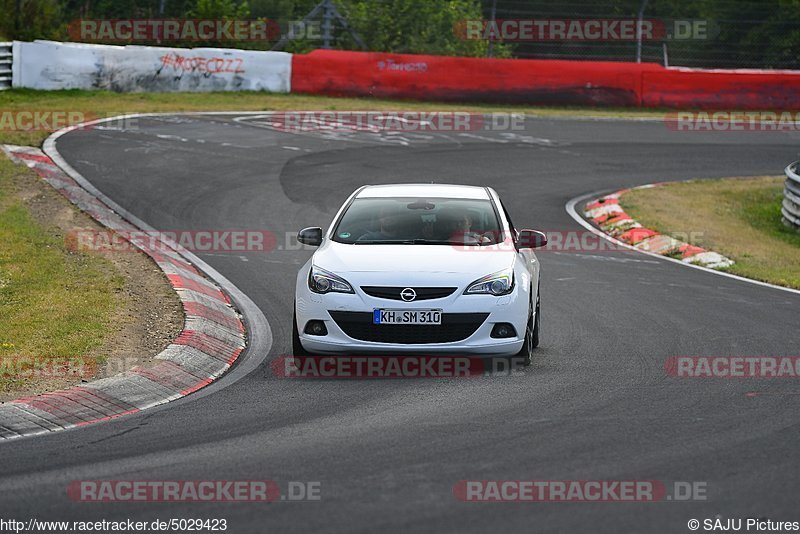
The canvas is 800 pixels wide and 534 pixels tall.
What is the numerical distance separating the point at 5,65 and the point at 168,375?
67.5ft

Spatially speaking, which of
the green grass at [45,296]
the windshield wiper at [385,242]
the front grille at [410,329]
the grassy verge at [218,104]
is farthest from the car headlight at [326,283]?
the grassy verge at [218,104]

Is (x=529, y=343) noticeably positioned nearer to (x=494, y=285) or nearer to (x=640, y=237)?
(x=494, y=285)

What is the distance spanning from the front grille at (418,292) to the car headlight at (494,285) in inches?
7.2

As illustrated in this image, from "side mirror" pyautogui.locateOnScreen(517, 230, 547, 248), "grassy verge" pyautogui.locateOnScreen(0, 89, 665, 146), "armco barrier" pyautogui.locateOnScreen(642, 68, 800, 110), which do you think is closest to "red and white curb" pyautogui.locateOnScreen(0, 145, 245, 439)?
"side mirror" pyautogui.locateOnScreen(517, 230, 547, 248)

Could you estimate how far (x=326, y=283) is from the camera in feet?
31.5

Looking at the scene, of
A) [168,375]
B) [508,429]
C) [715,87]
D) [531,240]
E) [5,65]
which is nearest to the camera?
[508,429]

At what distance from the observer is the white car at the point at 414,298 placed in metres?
9.38

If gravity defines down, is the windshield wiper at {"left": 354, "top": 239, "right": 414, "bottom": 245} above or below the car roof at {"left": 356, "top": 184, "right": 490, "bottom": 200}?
below

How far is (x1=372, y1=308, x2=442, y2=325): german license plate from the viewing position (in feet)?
30.7

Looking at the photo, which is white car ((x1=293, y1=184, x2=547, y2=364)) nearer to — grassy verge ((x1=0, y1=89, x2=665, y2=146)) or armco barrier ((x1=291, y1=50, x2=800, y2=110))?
grassy verge ((x1=0, y1=89, x2=665, y2=146))

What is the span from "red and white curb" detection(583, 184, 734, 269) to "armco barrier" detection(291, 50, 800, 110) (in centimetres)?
1145

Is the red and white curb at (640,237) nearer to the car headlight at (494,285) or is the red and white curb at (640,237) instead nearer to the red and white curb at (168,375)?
the red and white curb at (168,375)

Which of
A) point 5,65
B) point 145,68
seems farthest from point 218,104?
point 5,65

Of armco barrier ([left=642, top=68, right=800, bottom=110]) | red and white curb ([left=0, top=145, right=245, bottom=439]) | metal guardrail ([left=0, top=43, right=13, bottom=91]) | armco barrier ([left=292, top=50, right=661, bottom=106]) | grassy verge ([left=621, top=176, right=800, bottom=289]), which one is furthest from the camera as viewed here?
armco barrier ([left=642, top=68, right=800, bottom=110])
